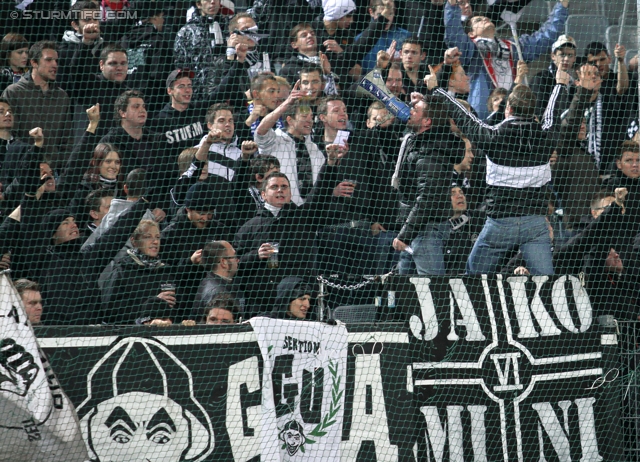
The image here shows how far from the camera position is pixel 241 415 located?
670 centimetres

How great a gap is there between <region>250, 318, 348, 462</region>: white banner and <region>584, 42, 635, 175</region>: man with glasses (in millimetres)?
3642

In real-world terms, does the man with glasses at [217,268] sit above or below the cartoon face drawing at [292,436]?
above

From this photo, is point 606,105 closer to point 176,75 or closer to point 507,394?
point 507,394

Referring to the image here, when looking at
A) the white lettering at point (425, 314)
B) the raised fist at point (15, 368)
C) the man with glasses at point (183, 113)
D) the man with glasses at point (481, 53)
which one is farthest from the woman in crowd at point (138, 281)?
the man with glasses at point (481, 53)

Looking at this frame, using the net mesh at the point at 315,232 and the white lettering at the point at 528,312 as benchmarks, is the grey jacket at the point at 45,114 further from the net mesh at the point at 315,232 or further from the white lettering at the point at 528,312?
the white lettering at the point at 528,312

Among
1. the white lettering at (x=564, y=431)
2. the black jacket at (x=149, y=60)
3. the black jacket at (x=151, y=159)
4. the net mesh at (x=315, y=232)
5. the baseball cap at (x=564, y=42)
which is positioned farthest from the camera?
the baseball cap at (x=564, y=42)

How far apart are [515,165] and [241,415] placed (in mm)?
3021

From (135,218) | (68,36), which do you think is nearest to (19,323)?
(135,218)

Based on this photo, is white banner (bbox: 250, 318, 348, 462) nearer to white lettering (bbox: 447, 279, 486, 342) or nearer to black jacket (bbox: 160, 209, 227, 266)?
white lettering (bbox: 447, 279, 486, 342)

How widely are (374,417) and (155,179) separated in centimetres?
260

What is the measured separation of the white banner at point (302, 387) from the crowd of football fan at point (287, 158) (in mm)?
548

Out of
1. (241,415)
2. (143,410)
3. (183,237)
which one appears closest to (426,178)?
(183,237)

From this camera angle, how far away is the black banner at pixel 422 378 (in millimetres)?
6520

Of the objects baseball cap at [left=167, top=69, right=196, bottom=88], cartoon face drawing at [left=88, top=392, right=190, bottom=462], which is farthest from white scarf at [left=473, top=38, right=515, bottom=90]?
cartoon face drawing at [left=88, top=392, right=190, bottom=462]
